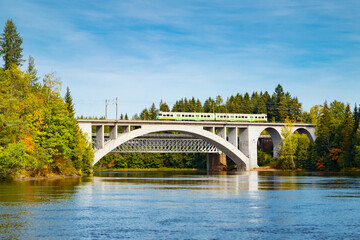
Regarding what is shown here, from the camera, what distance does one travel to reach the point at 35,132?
2454 inches

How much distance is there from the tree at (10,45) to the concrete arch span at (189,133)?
954 inches

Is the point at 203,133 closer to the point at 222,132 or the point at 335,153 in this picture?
the point at 222,132

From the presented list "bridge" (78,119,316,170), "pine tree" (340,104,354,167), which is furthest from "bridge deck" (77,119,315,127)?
"pine tree" (340,104,354,167)

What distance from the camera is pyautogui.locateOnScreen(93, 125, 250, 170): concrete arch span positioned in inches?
4016

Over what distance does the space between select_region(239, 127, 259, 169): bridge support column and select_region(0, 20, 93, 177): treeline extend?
46.2m

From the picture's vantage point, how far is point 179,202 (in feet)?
116

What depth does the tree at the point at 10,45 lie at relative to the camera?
95.4 m

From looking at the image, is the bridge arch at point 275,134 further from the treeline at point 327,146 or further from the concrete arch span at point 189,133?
the concrete arch span at point 189,133

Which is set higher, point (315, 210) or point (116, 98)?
point (116, 98)

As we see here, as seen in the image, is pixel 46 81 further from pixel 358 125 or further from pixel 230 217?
pixel 358 125

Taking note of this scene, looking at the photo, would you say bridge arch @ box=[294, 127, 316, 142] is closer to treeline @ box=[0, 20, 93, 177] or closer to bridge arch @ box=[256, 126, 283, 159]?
bridge arch @ box=[256, 126, 283, 159]

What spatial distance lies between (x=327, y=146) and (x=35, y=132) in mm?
69690

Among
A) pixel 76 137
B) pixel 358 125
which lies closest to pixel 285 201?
pixel 76 137

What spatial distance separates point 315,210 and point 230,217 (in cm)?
649
